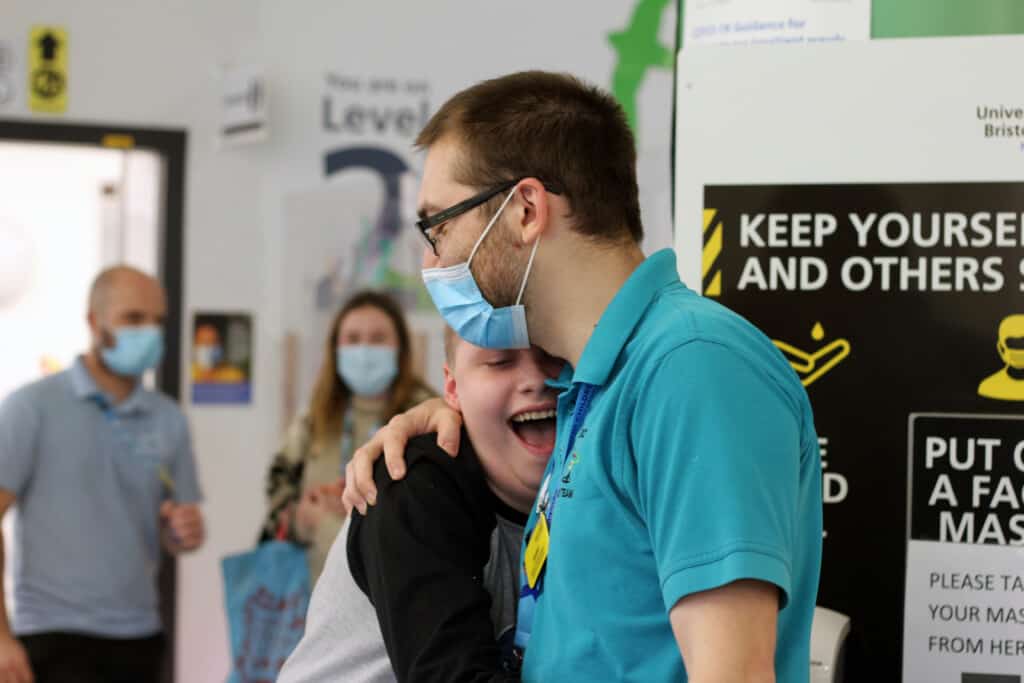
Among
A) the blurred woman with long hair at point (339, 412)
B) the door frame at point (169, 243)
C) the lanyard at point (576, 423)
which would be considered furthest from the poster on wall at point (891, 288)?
the door frame at point (169, 243)

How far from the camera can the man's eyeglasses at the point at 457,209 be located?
1.40m

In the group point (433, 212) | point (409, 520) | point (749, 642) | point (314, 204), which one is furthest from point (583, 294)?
point (314, 204)

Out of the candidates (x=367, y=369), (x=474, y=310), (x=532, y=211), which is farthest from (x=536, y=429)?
(x=367, y=369)

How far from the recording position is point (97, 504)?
402 cm

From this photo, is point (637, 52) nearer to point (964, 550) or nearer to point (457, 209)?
point (964, 550)

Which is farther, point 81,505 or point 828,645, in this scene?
point 81,505

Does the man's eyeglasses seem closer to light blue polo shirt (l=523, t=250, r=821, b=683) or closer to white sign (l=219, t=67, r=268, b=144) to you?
light blue polo shirt (l=523, t=250, r=821, b=683)

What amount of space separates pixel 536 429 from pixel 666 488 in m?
0.49

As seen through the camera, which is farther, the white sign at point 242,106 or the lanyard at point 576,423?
the white sign at point 242,106

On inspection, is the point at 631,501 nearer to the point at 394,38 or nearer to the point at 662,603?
the point at 662,603

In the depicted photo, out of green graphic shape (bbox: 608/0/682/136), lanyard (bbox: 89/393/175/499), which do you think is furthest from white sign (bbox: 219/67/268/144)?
lanyard (bbox: 89/393/175/499)

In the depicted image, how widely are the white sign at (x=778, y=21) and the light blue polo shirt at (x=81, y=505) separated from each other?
272 centimetres

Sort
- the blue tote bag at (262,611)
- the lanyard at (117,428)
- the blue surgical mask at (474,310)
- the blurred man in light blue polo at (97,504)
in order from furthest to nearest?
the lanyard at (117,428), the blurred man in light blue polo at (97,504), the blue tote bag at (262,611), the blue surgical mask at (474,310)

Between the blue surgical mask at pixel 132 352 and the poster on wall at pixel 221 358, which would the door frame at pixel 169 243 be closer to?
the poster on wall at pixel 221 358
